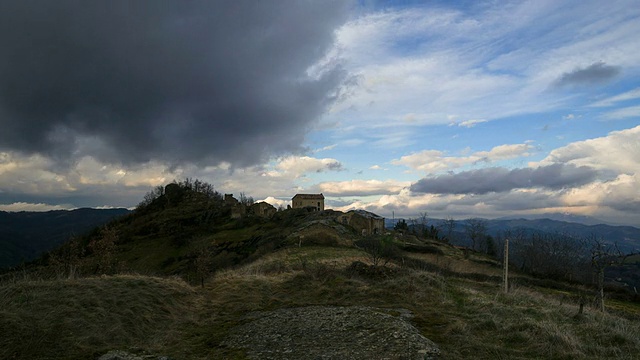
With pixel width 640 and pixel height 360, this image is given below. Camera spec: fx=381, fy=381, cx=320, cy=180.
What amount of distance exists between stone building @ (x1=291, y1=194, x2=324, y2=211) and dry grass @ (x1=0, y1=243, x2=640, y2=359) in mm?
107930

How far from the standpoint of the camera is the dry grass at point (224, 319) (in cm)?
1030

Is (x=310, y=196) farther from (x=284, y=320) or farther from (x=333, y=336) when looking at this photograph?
(x=333, y=336)

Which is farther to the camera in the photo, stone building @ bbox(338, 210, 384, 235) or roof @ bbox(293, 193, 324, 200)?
roof @ bbox(293, 193, 324, 200)

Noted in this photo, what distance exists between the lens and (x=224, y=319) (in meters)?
15.5

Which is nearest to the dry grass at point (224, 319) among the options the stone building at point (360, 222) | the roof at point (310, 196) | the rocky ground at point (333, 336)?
the rocky ground at point (333, 336)

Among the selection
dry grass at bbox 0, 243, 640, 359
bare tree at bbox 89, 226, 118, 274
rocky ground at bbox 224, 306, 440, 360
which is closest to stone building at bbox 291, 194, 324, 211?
bare tree at bbox 89, 226, 118, 274

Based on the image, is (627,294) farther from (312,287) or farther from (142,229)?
(142,229)

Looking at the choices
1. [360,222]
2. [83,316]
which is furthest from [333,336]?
[360,222]

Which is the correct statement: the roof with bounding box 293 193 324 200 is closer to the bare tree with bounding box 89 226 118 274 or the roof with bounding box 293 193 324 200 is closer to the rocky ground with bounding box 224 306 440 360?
the bare tree with bounding box 89 226 118 274

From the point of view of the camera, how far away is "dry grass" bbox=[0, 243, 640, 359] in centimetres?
1030

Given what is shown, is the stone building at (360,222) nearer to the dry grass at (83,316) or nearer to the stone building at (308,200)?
the stone building at (308,200)

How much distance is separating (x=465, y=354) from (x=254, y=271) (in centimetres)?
2128

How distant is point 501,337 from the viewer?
12.1 meters

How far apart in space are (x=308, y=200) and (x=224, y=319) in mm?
115000
